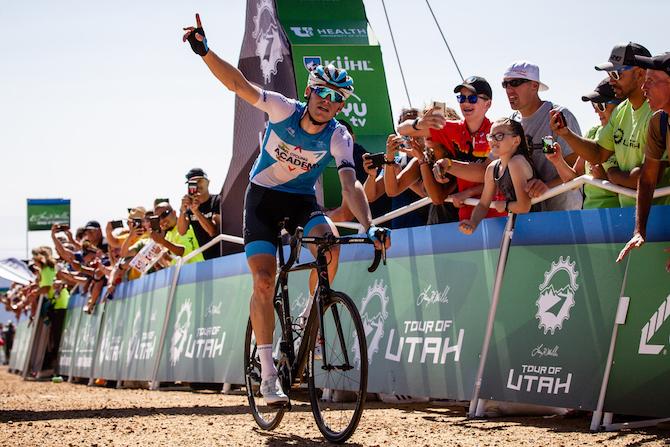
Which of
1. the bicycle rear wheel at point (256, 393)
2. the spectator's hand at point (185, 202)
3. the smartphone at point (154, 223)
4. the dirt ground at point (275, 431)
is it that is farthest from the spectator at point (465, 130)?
the smartphone at point (154, 223)

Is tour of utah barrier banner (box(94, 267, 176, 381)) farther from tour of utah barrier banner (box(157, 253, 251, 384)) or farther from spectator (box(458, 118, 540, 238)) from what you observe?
spectator (box(458, 118, 540, 238))

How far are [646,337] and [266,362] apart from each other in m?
2.46

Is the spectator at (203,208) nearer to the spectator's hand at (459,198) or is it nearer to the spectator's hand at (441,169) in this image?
the spectator's hand at (441,169)

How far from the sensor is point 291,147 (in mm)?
7117

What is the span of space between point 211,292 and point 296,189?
5.28 metres

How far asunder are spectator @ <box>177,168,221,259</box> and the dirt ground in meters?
3.70

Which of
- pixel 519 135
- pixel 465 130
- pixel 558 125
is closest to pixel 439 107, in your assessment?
pixel 465 130

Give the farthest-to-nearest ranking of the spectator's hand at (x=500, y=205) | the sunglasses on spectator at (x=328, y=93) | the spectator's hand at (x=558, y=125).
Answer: the spectator's hand at (x=500, y=205)
the spectator's hand at (x=558, y=125)
the sunglasses on spectator at (x=328, y=93)

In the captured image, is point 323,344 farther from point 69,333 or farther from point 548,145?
point 69,333

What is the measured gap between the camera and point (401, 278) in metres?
8.69

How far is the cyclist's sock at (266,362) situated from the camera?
267 inches

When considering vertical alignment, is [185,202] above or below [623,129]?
above

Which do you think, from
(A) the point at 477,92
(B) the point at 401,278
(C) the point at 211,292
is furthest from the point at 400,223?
(C) the point at 211,292

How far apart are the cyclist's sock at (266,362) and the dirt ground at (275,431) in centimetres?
41
